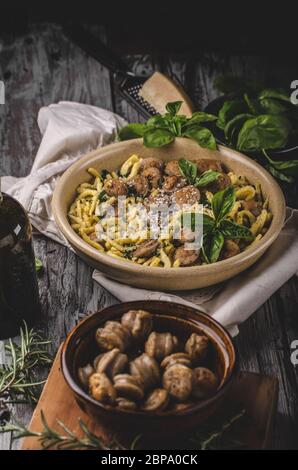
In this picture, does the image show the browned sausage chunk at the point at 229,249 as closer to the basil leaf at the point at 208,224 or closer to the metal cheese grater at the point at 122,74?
the basil leaf at the point at 208,224

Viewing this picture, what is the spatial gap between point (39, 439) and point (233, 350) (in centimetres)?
69

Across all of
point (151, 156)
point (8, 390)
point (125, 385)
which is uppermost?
point (151, 156)

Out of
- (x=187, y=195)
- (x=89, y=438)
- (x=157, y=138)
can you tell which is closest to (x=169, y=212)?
(x=187, y=195)

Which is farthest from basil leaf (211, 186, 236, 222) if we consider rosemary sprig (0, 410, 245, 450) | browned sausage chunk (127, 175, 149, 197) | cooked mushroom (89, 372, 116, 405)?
cooked mushroom (89, 372, 116, 405)

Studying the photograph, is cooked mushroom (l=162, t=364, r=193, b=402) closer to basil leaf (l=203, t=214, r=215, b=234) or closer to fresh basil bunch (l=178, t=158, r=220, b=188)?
basil leaf (l=203, t=214, r=215, b=234)

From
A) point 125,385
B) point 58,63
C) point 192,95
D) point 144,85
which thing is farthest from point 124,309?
point 58,63

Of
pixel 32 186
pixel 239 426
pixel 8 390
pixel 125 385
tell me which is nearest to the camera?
pixel 125 385

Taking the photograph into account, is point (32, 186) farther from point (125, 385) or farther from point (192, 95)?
point (125, 385)

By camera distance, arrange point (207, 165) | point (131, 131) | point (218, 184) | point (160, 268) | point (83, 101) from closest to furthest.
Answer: point (160, 268), point (218, 184), point (207, 165), point (131, 131), point (83, 101)

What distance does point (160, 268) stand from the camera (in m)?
2.94

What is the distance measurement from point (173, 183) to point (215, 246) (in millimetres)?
537

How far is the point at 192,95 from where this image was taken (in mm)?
4512

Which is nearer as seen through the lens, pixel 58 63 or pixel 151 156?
pixel 151 156

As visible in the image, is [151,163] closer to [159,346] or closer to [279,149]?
[279,149]
